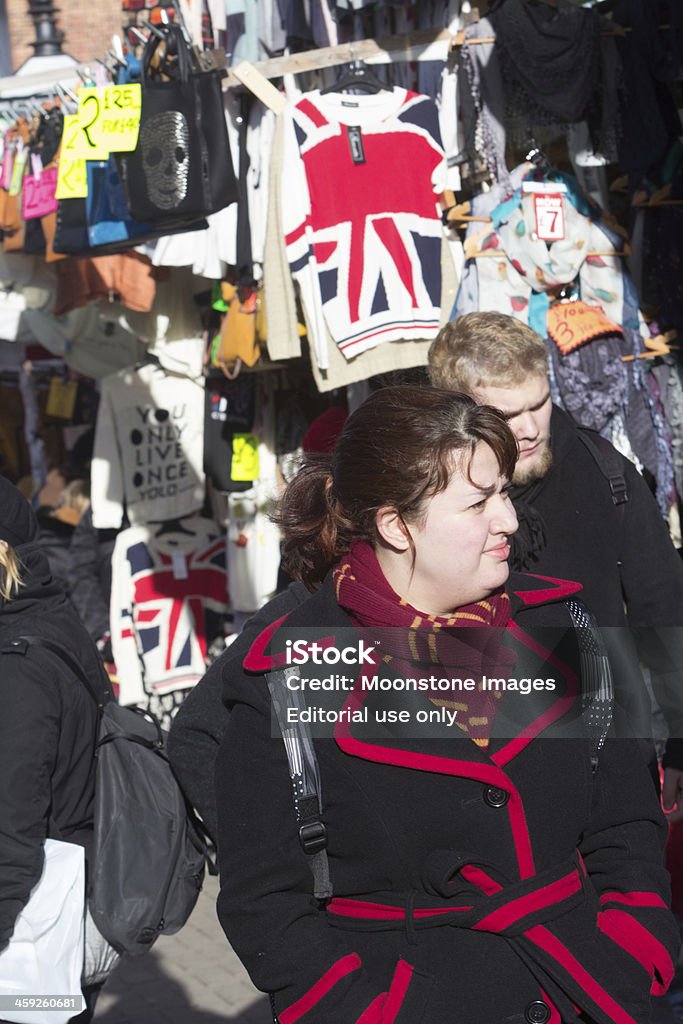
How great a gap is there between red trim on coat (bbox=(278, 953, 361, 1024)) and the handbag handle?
12.6 feet

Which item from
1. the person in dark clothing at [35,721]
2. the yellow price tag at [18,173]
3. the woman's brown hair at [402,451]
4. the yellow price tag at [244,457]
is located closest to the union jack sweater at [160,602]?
the yellow price tag at [244,457]

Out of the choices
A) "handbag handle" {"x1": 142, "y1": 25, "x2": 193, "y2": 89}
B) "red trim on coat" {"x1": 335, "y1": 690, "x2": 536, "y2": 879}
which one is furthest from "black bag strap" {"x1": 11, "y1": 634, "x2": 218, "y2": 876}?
"handbag handle" {"x1": 142, "y1": 25, "x2": 193, "y2": 89}

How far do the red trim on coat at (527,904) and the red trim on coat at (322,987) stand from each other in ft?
0.60

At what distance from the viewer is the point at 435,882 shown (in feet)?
6.10

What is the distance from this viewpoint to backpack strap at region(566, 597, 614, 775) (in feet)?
6.61

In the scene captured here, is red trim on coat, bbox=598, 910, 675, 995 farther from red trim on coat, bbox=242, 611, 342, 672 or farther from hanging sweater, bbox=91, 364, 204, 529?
hanging sweater, bbox=91, 364, 204, 529

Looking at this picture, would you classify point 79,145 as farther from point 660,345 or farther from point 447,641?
point 447,641

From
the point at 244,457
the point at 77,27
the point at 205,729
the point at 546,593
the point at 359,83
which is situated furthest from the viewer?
the point at 77,27

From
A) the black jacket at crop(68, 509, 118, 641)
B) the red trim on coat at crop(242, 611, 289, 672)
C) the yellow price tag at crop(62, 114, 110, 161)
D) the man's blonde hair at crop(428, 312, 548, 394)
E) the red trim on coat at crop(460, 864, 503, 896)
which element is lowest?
the black jacket at crop(68, 509, 118, 641)

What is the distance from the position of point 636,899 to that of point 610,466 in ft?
3.72

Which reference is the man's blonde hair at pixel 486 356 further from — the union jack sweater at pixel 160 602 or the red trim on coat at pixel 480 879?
the union jack sweater at pixel 160 602

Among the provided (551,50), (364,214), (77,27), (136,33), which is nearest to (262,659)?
(364,214)

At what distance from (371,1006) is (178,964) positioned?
11.8 ft

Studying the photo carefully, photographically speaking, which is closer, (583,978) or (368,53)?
(583,978)
